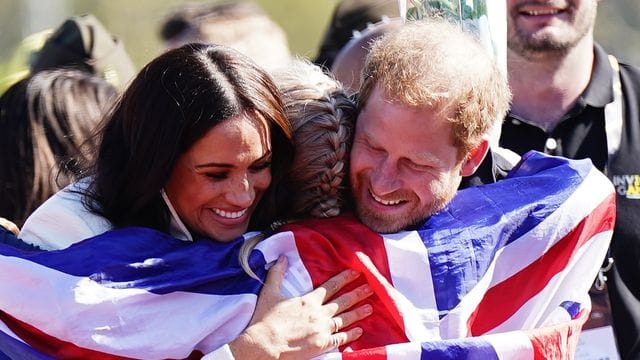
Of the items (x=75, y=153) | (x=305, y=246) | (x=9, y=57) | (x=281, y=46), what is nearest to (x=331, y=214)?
(x=305, y=246)

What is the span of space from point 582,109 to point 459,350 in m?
1.24

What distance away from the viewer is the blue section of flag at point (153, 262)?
92.2 inches

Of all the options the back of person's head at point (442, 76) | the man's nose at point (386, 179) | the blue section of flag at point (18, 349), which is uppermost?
the back of person's head at point (442, 76)

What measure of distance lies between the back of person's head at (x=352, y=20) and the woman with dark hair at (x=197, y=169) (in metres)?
1.93

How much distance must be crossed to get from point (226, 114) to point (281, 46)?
78.0 inches

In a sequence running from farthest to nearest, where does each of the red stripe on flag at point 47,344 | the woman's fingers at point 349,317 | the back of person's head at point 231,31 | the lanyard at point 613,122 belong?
1. the back of person's head at point 231,31
2. the lanyard at point 613,122
3. the woman's fingers at point 349,317
4. the red stripe on flag at point 47,344

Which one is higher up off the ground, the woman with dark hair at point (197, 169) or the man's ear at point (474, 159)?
the woman with dark hair at point (197, 169)

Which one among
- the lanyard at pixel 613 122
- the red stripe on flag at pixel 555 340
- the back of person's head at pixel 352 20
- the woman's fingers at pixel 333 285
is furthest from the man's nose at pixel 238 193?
the back of person's head at pixel 352 20

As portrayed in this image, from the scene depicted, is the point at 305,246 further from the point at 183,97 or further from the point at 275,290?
the point at 183,97

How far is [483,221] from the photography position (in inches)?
102

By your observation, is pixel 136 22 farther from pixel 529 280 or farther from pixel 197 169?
pixel 529 280

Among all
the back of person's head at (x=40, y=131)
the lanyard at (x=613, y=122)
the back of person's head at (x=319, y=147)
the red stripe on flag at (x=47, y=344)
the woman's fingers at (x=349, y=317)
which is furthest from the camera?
the lanyard at (x=613, y=122)

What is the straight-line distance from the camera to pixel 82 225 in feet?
8.20

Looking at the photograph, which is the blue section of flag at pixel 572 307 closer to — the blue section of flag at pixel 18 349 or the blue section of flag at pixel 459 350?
the blue section of flag at pixel 459 350
